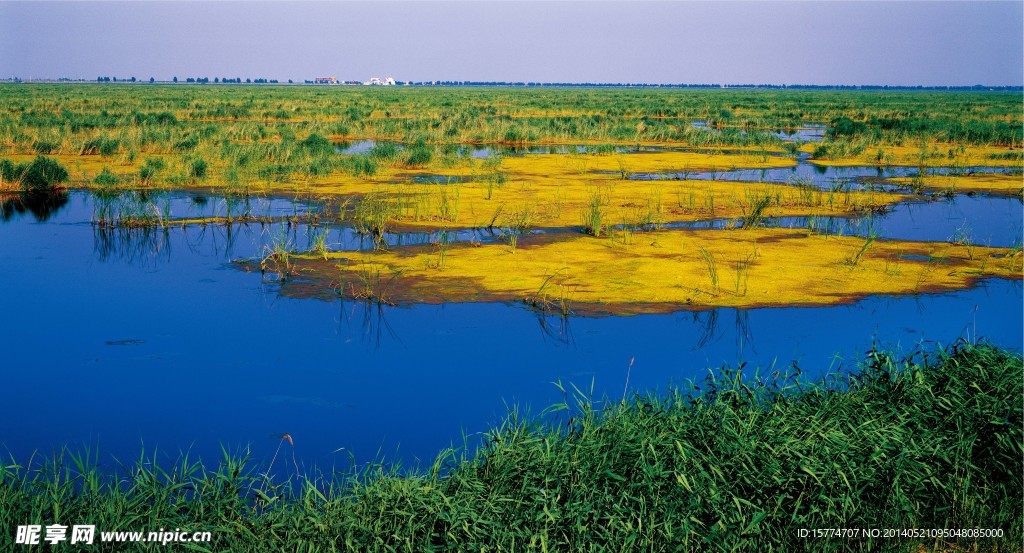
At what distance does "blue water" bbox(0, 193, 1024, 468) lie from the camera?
594 centimetres

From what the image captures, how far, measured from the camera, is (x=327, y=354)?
24.6ft

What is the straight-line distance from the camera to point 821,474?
4.75m

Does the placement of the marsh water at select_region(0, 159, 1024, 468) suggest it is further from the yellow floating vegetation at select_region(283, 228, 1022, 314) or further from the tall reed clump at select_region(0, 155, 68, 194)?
the tall reed clump at select_region(0, 155, 68, 194)

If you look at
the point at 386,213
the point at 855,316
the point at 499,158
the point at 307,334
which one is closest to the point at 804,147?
the point at 499,158

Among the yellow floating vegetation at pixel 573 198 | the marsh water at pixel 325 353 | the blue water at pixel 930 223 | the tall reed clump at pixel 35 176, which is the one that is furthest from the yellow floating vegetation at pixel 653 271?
the tall reed clump at pixel 35 176

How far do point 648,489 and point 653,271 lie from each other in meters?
5.74

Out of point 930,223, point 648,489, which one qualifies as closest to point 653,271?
point 648,489

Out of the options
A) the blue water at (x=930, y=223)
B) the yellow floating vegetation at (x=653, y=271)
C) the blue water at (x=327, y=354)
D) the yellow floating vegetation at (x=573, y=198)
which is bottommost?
the blue water at (x=327, y=354)

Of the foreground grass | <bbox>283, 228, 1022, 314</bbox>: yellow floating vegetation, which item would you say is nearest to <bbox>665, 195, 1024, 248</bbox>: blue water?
<bbox>283, 228, 1022, 314</bbox>: yellow floating vegetation

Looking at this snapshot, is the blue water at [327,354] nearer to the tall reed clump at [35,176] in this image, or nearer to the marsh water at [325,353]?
the marsh water at [325,353]

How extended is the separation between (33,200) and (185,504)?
13.5m

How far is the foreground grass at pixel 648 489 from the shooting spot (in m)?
4.25

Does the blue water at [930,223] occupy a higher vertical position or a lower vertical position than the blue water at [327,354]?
higher

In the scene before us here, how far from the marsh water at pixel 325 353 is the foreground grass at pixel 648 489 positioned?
704 mm
